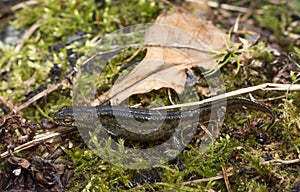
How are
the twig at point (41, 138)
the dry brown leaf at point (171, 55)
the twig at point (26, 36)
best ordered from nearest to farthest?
the twig at point (41, 138), the dry brown leaf at point (171, 55), the twig at point (26, 36)

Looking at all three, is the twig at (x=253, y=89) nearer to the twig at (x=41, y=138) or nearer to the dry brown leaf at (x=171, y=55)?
the dry brown leaf at (x=171, y=55)

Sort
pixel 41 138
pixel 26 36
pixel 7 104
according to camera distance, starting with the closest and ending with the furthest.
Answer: pixel 41 138, pixel 7 104, pixel 26 36

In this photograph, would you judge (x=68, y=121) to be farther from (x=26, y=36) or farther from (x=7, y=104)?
(x=26, y=36)

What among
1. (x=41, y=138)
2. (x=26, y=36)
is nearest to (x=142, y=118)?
(x=41, y=138)

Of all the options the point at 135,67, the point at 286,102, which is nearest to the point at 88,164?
the point at 135,67

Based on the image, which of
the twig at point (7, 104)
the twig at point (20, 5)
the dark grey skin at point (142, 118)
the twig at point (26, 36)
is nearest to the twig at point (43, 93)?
the twig at point (7, 104)

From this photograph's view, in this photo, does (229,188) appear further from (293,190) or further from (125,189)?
(125,189)

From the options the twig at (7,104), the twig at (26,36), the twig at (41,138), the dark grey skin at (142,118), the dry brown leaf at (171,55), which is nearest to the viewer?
the twig at (41,138)
